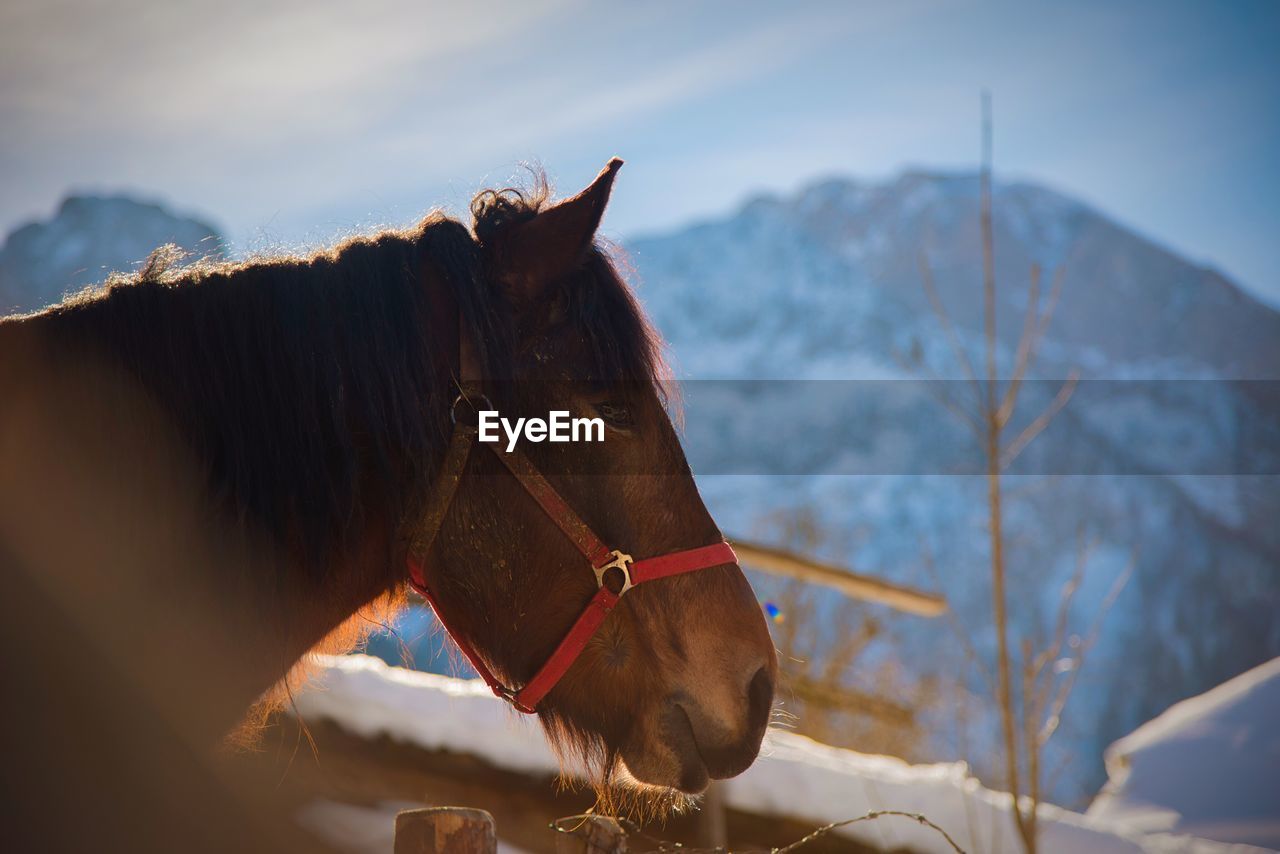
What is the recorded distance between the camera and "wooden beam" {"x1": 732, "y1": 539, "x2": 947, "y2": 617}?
4.72 m

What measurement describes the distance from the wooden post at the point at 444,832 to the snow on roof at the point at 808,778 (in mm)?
2257

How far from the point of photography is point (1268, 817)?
461 centimetres

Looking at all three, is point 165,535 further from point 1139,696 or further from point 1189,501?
point 1189,501

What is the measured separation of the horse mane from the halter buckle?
380 mm

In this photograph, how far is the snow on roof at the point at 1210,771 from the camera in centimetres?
466

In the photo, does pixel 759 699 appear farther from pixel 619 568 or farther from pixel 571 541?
pixel 571 541

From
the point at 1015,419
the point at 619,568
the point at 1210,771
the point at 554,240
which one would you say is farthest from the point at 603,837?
the point at 1015,419

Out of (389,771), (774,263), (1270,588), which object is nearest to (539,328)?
(389,771)

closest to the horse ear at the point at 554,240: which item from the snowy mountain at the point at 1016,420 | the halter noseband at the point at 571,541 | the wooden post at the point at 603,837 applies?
the halter noseband at the point at 571,541

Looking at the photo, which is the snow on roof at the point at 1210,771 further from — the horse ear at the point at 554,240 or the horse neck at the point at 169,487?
the horse neck at the point at 169,487

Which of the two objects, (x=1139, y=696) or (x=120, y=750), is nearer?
(x=120, y=750)

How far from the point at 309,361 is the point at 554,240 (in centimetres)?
53

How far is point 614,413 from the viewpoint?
1789 millimetres

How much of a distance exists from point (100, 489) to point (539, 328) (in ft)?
2.76
